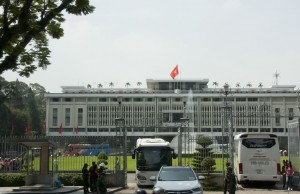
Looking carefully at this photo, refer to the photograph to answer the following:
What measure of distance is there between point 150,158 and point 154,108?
101 metres

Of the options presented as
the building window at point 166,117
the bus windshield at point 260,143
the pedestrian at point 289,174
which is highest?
the building window at point 166,117

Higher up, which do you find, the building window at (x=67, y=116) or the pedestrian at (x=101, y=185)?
the building window at (x=67, y=116)

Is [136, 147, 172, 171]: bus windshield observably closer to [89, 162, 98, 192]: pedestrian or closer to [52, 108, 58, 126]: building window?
[89, 162, 98, 192]: pedestrian

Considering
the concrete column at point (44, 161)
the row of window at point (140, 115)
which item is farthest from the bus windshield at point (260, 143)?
the row of window at point (140, 115)

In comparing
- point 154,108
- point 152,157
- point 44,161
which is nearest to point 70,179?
point 44,161

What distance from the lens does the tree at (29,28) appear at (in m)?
14.2

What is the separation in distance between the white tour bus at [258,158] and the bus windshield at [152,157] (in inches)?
164

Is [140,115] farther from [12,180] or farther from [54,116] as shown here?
[12,180]

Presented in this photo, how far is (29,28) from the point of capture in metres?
14.5

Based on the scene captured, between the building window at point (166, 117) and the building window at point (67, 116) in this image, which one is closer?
the building window at point (166, 117)

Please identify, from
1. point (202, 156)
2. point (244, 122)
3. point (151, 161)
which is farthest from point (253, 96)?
point (151, 161)

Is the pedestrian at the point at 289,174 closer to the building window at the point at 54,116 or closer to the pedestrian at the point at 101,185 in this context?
the pedestrian at the point at 101,185

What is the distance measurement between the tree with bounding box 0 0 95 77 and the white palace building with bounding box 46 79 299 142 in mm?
107526

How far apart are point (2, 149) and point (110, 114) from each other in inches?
3955
